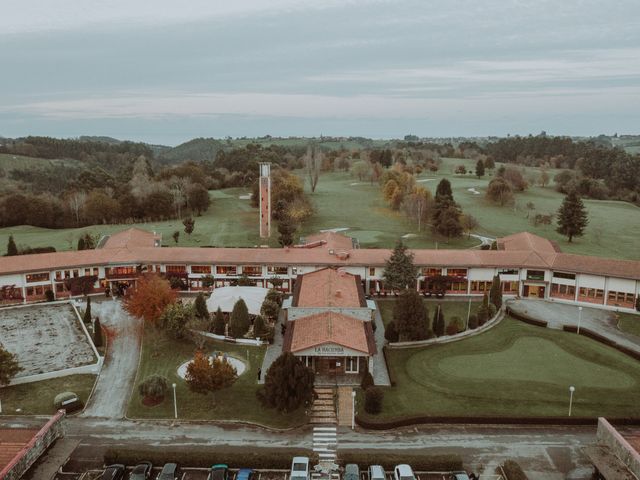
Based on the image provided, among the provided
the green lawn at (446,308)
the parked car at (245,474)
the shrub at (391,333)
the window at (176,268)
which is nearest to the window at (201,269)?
the window at (176,268)

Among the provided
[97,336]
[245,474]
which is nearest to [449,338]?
[245,474]

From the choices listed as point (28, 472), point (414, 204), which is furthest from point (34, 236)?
point (28, 472)

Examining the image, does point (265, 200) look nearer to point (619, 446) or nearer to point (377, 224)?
point (377, 224)

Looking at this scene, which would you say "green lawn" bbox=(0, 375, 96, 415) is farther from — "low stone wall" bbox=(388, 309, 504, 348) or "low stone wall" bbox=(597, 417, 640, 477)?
"low stone wall" bbox=(597, 417, 640, 477)

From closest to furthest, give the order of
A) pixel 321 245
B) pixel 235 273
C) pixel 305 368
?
pixel 305 368
pixel 235 273
pixel 321 245

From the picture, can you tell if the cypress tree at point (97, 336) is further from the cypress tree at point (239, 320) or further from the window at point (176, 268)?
the window at point (176, 268)

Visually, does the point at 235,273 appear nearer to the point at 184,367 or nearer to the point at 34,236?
the point at 184,367
